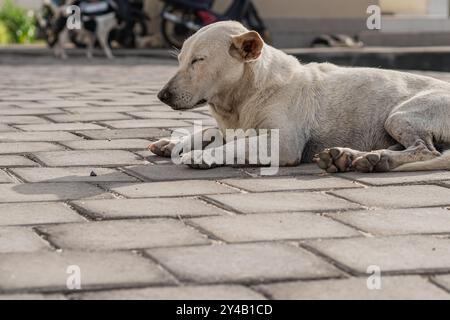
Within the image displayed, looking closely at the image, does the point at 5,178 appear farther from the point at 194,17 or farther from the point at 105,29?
the point at 194,17

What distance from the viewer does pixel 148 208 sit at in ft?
13.8

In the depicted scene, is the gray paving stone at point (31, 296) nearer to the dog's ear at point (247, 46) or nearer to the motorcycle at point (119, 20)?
the dog's ear at point (247, 46)

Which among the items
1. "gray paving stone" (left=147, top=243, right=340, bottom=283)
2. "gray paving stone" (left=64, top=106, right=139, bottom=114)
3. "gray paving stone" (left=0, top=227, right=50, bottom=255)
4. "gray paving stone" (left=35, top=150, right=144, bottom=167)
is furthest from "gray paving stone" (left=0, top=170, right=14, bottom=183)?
"gray paving stone" (left=64, top=106, right=139, bottom=114)

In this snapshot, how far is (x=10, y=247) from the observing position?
11.6ft

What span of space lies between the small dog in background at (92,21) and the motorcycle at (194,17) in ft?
3.78

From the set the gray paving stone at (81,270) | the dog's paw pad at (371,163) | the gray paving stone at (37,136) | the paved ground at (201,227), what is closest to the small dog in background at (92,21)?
the gray paving stone at (37,136)

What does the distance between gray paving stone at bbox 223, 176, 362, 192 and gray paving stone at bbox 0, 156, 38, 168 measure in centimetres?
119

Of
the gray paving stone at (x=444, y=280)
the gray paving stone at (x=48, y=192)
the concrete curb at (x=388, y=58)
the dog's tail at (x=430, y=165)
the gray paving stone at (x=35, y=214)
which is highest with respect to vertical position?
the gray paving stone at (x=35, y=214)

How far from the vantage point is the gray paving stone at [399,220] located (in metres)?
3.87

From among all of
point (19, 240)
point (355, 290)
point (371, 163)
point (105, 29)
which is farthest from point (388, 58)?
point (355, 290)

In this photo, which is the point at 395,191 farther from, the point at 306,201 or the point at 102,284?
the point at 102,284

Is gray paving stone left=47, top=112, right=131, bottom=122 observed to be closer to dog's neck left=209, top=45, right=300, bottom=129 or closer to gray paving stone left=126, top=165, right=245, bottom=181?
dog's neck left=209, top=45, right=300, bottom=129

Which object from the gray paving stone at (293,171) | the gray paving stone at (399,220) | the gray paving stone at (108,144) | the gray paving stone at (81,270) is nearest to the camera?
the gray paving stone at (81,270)

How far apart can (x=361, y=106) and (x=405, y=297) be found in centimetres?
275
